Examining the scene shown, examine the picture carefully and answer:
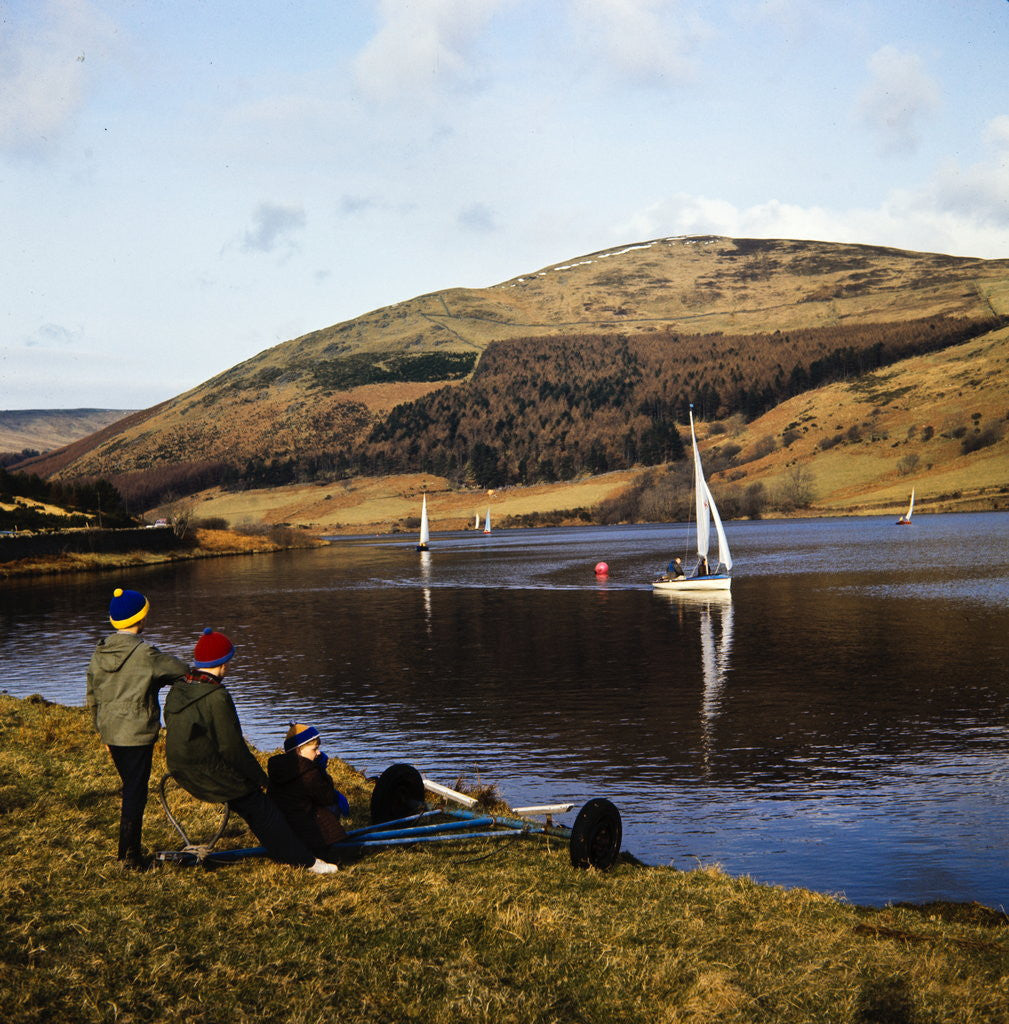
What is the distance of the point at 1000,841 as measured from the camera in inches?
638

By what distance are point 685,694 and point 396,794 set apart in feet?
59.8

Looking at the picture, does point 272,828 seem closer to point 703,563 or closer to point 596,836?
point 596,836

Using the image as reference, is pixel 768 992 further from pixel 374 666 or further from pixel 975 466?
pixel 975 466

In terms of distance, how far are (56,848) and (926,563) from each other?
241 ft

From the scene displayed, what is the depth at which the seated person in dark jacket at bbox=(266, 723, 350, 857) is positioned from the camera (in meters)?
11.6

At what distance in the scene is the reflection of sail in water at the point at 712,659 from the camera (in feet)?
88.4

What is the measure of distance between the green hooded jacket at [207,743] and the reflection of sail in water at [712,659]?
13845mm

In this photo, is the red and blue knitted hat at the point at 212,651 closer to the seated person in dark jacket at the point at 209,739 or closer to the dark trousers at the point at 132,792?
the seated person in dark jacket at the point at 209,739

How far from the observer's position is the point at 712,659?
37.8m

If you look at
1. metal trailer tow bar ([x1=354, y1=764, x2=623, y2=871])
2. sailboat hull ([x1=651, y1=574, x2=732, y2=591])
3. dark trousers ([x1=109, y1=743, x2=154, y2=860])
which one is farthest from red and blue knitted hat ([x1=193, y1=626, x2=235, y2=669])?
sailboat hull ([x1=651, y1=574, x2=732, y2=591])

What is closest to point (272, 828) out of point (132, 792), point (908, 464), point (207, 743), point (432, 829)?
point (207, 743)

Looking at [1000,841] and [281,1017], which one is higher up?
[281,1017]

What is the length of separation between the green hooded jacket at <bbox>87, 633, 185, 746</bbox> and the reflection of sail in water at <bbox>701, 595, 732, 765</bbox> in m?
14.0

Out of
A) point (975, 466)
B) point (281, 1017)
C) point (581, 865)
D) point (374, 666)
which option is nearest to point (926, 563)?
point (374, 666)
